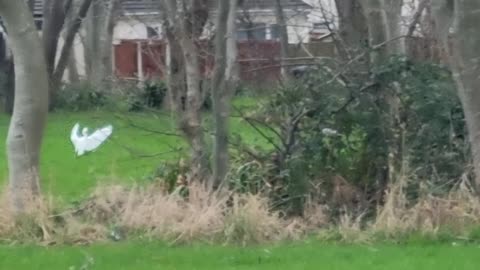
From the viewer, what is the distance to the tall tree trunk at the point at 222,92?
13.5m

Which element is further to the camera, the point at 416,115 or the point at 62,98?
the point at 62,98

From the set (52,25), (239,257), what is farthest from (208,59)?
(52,25)

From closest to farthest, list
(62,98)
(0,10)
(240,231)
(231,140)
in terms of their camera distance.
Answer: (240,231) < (0,10) < (231,140) < (62,98)

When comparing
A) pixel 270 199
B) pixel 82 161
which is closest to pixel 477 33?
pixel 270 199

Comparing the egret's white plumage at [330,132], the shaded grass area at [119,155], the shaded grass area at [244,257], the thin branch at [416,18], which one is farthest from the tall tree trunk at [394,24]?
the shaded grass area at [244,257]

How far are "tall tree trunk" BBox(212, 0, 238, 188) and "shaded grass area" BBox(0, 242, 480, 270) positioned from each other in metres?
1.93

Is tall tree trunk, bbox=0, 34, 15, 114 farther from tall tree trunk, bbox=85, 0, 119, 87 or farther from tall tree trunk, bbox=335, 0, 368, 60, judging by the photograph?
tall tree trunk, bbox=335, 0, 368, 60

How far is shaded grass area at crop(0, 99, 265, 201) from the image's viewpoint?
1594 centimetres

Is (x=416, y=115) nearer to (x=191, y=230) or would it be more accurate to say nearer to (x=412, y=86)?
(x=412, y=86)

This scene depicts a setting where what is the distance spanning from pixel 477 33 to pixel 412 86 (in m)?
1.39

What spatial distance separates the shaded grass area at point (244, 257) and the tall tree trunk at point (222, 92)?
193 cm

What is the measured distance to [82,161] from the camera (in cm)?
2136

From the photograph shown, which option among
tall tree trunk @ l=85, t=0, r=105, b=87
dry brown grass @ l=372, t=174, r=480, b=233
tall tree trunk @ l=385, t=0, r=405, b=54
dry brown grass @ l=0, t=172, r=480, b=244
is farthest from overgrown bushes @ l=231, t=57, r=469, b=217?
tall tree trunk @ l=85, t=0, r=105, b=87

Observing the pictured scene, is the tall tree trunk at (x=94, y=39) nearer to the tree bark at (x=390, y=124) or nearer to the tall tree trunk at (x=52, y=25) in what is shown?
the tall tree trunk at (x=52, y=25)
